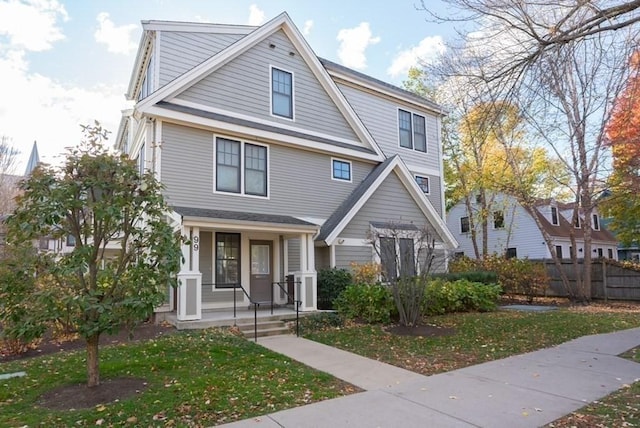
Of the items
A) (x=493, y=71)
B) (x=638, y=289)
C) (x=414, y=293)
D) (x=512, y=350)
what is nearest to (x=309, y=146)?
(x=414, y=293)

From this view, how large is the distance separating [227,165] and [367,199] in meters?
4.70

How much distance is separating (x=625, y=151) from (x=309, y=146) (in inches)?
402

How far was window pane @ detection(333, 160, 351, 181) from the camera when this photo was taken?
48.8ft

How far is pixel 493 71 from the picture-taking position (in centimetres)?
741

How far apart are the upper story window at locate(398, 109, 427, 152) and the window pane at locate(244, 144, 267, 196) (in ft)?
23.7

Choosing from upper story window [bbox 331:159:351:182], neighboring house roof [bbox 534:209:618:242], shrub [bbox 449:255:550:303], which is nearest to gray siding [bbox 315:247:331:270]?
upper story window [bbox 331:159:351:182]

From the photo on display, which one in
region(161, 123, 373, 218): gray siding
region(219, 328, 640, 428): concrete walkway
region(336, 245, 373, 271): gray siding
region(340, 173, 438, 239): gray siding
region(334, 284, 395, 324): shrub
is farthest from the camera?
region(340, 173, 438, 239): gray siding

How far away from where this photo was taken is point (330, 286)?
12461 millimetres

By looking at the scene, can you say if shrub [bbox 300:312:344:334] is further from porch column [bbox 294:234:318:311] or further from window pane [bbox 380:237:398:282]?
window pane [bbox 380:237:398:282]

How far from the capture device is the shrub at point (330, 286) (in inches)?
489

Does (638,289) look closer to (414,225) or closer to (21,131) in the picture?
(414,225)

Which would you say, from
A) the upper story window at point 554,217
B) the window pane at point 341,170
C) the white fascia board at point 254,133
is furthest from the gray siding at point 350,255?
the upper story window at point 554,217

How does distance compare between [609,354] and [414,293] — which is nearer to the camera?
[609,354]

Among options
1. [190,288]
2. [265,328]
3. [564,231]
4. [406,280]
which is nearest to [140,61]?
[190,288]
